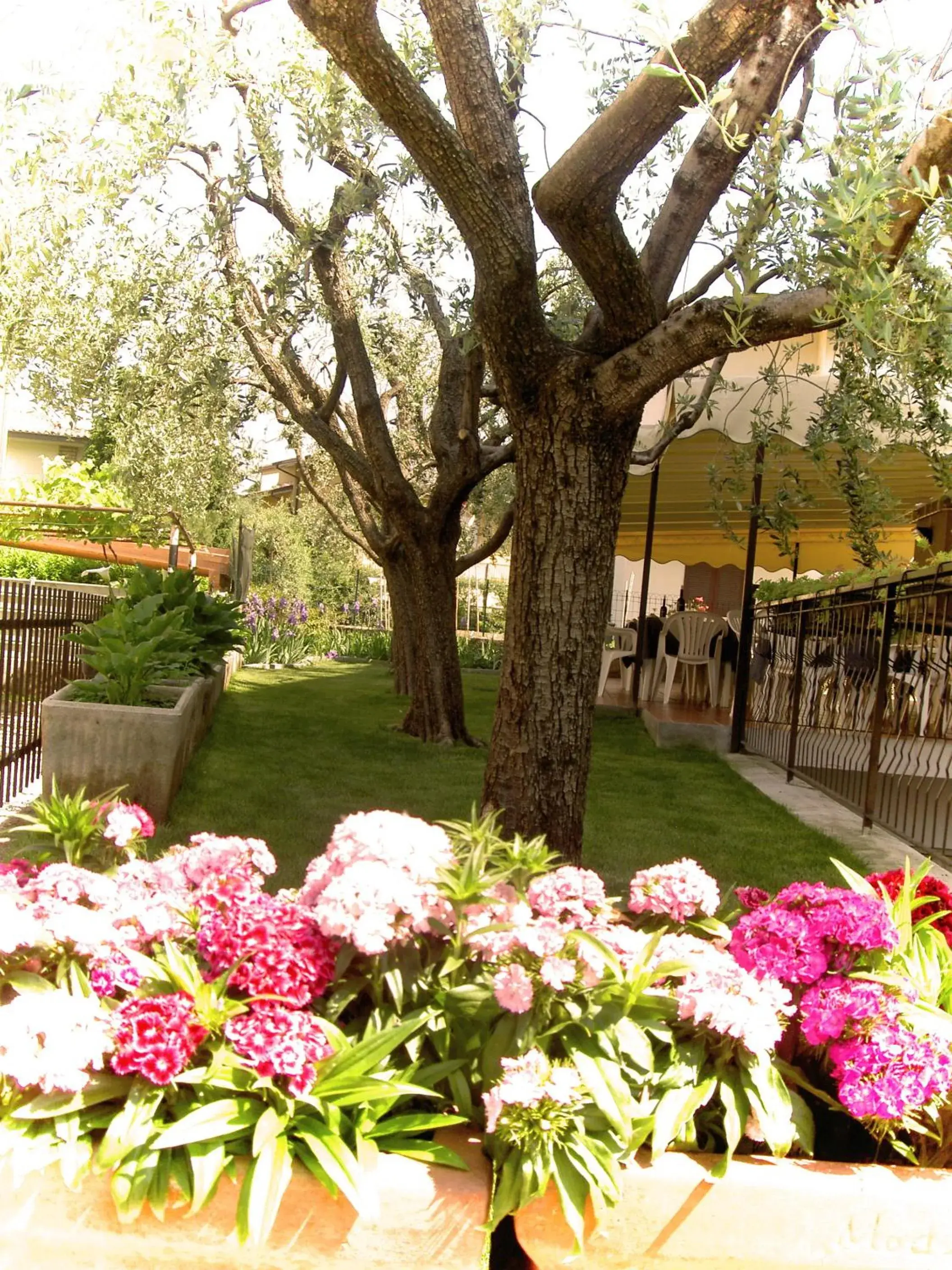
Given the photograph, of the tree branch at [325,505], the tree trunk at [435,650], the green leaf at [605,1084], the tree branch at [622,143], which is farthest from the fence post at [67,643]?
the green leaf at [605,1084]

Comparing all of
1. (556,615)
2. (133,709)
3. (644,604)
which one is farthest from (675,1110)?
(644,604)

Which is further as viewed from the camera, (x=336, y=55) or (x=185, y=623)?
(x=185, y=623)

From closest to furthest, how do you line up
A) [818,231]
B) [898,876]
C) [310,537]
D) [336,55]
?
[898,876], [818,231], [336,55], [310,537]

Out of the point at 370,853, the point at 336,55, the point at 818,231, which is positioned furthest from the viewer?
the point at 336,55

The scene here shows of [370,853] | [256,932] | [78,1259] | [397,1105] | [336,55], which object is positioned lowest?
[78,1259]

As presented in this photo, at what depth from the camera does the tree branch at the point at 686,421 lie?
845 cm

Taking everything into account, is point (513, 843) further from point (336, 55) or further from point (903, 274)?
point (336, 55)

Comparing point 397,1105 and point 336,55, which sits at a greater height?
point 336,55

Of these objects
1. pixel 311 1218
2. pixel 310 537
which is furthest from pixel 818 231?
pixel 310 537

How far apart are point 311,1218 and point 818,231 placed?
121 inches

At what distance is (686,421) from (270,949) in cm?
785

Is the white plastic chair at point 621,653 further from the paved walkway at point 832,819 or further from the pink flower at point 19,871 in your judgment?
the pink flower at point 19,871

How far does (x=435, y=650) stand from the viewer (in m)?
10.9

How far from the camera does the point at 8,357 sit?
723 centimetres
